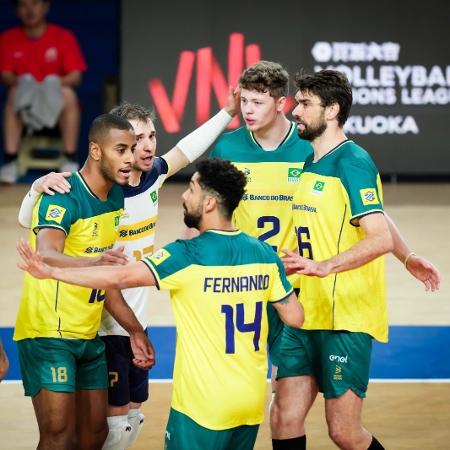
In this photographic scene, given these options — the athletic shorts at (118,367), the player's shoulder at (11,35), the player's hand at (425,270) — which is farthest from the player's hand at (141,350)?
the player's shoulder at (11,35)

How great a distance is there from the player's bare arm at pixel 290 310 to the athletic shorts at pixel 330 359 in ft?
2.19

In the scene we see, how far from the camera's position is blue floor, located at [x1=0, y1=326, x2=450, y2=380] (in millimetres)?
8289

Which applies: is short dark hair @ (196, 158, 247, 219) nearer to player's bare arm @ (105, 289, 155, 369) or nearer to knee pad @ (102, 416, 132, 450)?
Result: player's bare arm @ (105, 289, 155, 369)

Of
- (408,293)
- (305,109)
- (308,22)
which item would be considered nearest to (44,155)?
(308,22)

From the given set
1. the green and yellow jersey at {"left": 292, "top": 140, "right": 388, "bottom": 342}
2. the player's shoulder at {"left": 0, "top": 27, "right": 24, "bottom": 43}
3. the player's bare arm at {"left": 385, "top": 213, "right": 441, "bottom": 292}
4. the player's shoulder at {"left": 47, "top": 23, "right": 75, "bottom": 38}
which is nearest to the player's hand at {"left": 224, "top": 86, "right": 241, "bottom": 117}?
the green and yellow jersey at {"left": 292, "top": 140, "right": 388, "bottom": 342}

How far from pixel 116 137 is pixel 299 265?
43.7 inches

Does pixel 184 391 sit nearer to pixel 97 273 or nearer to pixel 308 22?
pixel 97 273

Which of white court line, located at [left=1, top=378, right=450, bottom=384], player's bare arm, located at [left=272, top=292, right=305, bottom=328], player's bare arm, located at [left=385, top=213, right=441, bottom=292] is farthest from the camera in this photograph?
white court line, located at [left=1, top=378, right=450, bottom=384]

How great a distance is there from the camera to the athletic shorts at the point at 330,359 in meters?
5.78

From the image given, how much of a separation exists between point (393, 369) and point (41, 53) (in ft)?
29.2

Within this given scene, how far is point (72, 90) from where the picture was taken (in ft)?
52.8

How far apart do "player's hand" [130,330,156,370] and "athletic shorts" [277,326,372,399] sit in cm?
68

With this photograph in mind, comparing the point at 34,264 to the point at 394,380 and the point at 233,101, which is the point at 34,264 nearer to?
the point at 233,101

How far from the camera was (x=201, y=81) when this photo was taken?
627 inches
